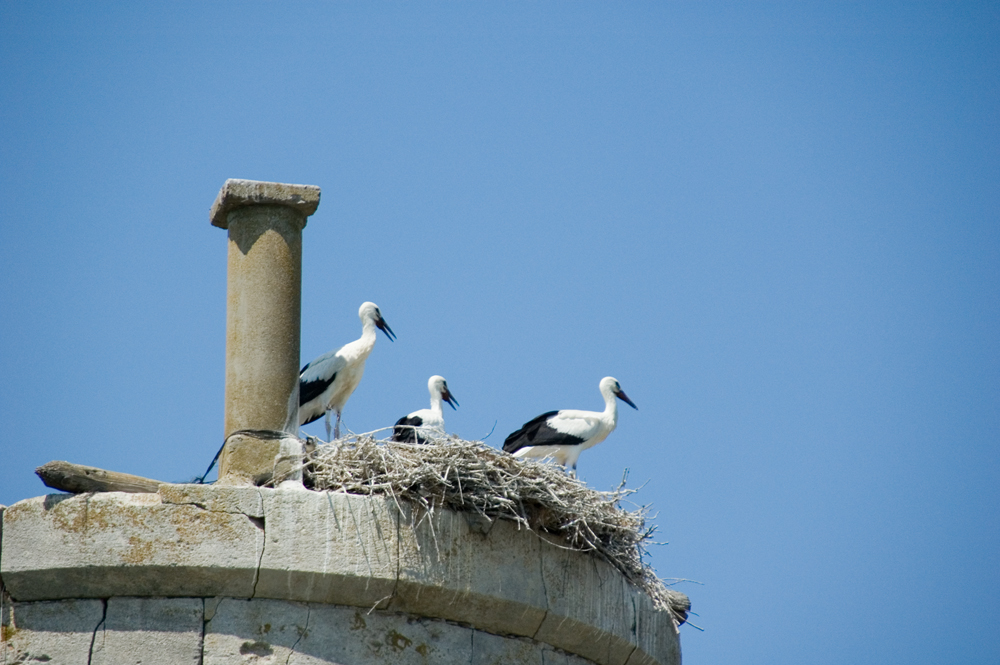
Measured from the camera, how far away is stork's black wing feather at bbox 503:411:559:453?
14613 mm

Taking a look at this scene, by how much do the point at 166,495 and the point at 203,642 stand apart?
731 millimetres

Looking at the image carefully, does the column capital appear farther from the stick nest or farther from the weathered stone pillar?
the stick nest

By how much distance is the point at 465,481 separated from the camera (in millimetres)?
7879

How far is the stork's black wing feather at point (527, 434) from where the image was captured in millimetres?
14613

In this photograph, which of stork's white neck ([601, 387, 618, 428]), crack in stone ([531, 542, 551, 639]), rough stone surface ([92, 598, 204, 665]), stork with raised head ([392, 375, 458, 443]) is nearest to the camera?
rough stone surface ([92, 598, 204, 665])

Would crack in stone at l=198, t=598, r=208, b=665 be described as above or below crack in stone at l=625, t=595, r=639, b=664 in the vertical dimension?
above

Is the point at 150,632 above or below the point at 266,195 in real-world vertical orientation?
below

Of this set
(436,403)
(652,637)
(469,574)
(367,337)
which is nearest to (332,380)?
(367,337)

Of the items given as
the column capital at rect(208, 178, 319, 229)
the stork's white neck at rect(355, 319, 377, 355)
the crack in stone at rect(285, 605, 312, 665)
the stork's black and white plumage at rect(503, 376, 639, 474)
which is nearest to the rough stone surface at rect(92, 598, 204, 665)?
the crack in stone at rect(285, 605, 312, 665)

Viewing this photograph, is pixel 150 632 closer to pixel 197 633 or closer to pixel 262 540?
pixel 197 633

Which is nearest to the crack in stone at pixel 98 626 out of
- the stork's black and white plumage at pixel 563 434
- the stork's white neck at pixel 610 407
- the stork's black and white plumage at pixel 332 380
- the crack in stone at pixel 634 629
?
the crack in stone at pixel 634 629

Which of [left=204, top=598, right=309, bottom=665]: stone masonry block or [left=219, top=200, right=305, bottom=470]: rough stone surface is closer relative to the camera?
[left=204, top=598, right=309, bottom=665]: stone masonry block

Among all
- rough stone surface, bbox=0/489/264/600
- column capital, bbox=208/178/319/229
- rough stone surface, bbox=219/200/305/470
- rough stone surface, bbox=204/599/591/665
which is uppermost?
column capital, bbox=208/178/319/229

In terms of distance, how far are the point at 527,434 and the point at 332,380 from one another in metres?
2.63
